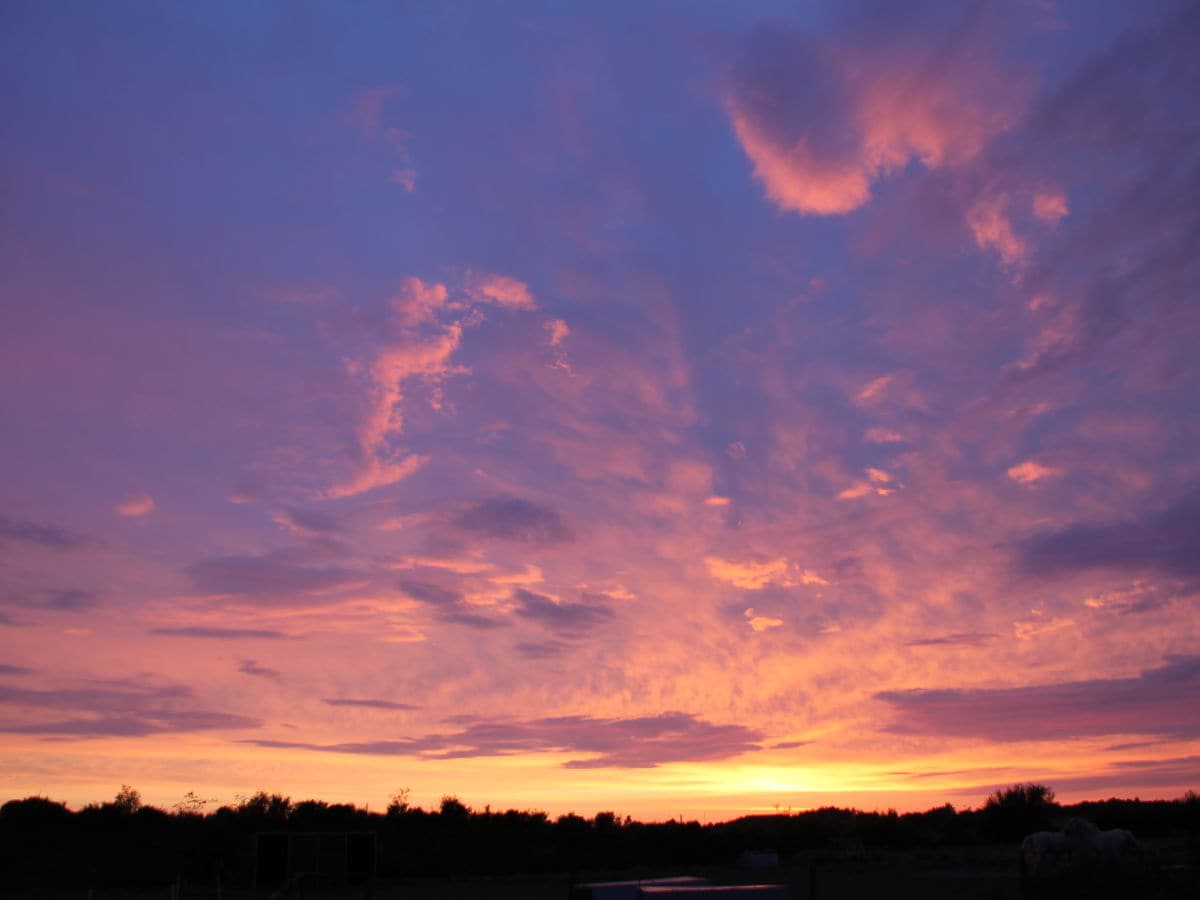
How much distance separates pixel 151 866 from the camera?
56.4 meters

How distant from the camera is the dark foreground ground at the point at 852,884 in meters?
30.9

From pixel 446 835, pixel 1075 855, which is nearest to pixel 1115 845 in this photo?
pixel 1075 855

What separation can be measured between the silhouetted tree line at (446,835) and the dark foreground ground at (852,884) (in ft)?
13.4

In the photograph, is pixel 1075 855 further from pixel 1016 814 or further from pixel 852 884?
pixel 1016 814

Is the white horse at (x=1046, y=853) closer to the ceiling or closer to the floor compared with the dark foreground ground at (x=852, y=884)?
closer to the ceiling

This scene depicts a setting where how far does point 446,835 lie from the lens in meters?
70.0

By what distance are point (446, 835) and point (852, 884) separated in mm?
33568

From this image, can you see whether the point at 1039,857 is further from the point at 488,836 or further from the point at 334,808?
the point at 334,808

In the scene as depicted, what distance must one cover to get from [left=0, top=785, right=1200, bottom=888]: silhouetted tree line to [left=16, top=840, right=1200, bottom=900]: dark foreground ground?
4.10 metres

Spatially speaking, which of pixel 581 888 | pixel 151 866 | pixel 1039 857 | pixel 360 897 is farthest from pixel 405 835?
pixel 1039 857

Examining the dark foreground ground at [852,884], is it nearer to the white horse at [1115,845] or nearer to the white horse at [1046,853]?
the white horse at [1115,845]

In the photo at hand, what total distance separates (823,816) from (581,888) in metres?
75.4

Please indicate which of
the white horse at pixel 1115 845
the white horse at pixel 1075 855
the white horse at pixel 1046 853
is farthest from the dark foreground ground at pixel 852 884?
the white horse at pixel 1046 853

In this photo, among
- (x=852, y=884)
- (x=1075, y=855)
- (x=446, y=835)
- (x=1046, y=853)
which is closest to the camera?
(x=1075, y=855)
